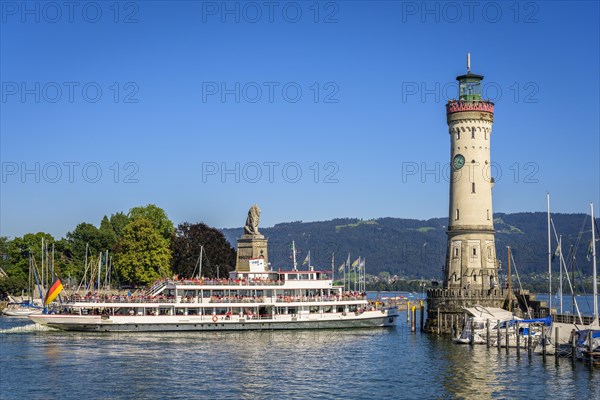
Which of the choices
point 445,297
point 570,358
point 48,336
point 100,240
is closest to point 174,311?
point 48,336

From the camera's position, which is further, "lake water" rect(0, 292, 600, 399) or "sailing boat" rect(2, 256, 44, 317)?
"sailing boat" rect(2, 256, 44, 317)

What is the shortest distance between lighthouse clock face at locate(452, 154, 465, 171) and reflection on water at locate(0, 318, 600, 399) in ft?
50.5

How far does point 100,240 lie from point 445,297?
6693cm

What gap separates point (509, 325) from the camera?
62500mm

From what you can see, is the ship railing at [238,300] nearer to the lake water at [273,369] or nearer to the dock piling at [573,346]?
the lake water at [273,369]

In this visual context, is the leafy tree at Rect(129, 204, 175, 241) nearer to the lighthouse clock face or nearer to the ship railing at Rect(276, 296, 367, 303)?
the ship railing at Rect(276, 296, 367, 303)

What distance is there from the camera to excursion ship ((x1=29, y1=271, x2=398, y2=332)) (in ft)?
249

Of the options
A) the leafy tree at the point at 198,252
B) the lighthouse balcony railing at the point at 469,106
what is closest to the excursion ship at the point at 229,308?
the lighthouse balcony railing at the point at 469,106

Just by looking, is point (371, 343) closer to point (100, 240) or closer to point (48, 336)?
point (48, 336)

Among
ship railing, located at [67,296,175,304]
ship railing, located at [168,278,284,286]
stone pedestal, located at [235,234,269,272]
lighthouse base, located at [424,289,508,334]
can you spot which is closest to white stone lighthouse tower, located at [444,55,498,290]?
lighthouse base, located at [424,289,508,334]

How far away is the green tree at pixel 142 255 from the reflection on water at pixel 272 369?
32540 mm

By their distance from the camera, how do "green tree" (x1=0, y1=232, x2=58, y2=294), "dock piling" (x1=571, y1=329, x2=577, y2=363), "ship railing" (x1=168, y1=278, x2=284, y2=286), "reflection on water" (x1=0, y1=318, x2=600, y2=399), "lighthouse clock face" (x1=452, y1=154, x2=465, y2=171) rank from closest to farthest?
"reflection on water" (x1=0, y1=318, x2=600, y2=399) → "dock piling" (x1=571, y1=329, x2=577, y2=363) → "lighthouse clock face" (x1=452, y1=154, x2=465, y2=171) → "ship railing" (x1=168, y1=278, x2=284, y2=286) → "green tree" (x1=0, y1=232, x2=58, y2=294)

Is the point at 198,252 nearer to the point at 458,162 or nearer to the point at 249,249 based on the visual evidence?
the point at 249,249

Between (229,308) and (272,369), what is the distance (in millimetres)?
26698
